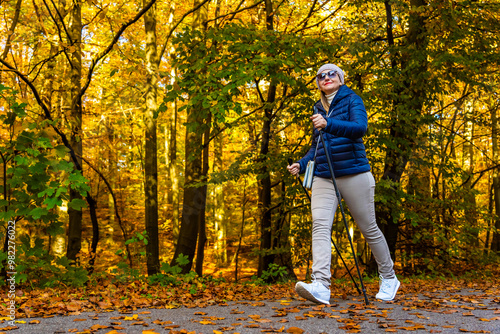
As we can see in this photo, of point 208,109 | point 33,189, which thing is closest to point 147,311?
point 33,189

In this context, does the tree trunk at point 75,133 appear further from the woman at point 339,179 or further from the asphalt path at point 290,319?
the woman at point 339,179

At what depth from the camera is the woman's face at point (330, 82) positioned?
452cm

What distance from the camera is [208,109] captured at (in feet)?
24.4

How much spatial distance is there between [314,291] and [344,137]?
1.49 meters

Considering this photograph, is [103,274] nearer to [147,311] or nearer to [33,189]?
[33,189]

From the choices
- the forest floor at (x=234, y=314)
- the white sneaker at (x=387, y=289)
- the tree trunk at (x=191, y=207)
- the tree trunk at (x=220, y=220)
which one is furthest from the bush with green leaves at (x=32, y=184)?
the tree trunk at (x=220, y=220)

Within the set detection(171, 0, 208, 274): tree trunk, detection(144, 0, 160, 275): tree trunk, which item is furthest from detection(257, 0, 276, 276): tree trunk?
detection(144, 0, 160, 275): tree trunk

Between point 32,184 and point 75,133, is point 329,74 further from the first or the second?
point 75,133

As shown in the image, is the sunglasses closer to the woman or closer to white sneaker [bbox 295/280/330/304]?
the woman

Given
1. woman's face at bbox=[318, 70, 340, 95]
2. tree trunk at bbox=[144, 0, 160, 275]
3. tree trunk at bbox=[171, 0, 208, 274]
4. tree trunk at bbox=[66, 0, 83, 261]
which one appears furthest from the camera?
tree trunk at bbox=[171, 0, 208, 274]

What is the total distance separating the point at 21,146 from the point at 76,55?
3655mm

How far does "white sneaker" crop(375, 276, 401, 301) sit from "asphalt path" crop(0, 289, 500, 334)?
88mm

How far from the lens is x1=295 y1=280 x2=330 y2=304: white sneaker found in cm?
401

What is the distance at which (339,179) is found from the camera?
4375mm
